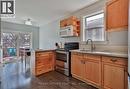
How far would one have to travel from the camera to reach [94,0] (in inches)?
136

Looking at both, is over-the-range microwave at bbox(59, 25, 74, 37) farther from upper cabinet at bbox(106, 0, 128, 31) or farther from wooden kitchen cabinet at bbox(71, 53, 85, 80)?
upper cabinet at bbox(106, 0, 128, 31)

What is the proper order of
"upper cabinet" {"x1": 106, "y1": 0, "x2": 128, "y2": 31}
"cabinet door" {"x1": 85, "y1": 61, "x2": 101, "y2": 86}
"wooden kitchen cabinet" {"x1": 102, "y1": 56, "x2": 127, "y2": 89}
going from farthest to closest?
"cabinet door" {"x1": 85, "y1": 61, "x2": 101, "y2": 86} < "upper cabinet" {"x1": 106, "y1": 0, "x2": 128, "y2": 31} < "wooden kitchen cabinet" {"x1": 102, "y1": 56, "x2": 127, "y2": 89}

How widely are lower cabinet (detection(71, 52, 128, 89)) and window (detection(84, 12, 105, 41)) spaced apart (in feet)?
2.87

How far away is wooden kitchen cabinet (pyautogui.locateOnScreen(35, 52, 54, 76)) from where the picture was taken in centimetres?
394

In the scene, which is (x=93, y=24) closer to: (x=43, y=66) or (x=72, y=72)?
(x=72, y=72)

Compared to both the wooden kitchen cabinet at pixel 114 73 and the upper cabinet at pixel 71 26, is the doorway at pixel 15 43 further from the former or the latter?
the wooden kitchen cabinet at pixel 114 73

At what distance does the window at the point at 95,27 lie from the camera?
360cm

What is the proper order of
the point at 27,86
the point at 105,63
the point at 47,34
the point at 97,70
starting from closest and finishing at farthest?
the point at 105,63 < the point at 97,70 < the point at 27,86 < the point at 47,34

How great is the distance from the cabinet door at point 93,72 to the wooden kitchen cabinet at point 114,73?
15cm

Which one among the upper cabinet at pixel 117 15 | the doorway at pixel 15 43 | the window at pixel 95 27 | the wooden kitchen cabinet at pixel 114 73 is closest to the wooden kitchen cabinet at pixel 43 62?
the window at pixel 95 27

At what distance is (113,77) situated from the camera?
2316 millimetres

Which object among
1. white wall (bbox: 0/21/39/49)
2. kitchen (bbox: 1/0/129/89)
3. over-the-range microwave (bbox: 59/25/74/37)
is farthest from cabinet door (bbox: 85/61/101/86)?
white wall (bbox: 0/21/39/49)

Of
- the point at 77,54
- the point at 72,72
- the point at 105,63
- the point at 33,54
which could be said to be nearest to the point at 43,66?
the point at 33,54

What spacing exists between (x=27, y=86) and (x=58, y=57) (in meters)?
1.81
